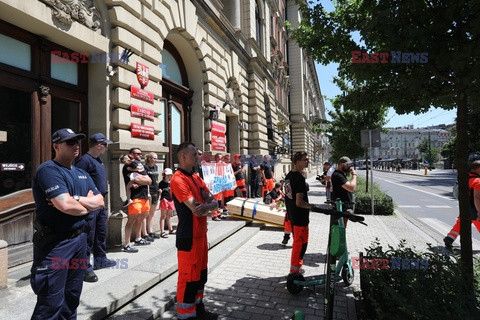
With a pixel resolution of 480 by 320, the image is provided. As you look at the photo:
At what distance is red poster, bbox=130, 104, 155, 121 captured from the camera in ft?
21.3

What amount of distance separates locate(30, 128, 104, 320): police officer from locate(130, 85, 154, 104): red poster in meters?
4.14

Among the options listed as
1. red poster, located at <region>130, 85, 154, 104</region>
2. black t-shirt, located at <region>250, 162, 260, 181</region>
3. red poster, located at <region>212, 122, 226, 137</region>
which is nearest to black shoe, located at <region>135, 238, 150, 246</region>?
red poster, located at <region>130, 85, 154, 104</region>

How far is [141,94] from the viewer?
6.72 meters

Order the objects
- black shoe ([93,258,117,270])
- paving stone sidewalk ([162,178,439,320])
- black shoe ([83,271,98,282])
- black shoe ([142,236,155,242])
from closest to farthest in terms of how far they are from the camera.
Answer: paving stone sidewalk ([162,178,439,320]), black shoe ([83,271,98,282]), black shoe ([93,258,117,270]), black shoe ([142,236,155,242])

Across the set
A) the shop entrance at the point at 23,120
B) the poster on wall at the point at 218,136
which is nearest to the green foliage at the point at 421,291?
the shop entrance at the point at 23,120

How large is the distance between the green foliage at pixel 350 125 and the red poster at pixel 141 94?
9557 mm

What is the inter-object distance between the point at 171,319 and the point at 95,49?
17.4ft

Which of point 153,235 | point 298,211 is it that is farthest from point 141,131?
point 298,211

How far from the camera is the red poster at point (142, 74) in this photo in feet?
21.9

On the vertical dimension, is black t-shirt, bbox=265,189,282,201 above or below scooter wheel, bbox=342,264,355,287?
above

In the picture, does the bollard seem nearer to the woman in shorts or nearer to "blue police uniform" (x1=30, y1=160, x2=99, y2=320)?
"blue police uniform" (x1=30, y1=160, x2=99, y2=320)

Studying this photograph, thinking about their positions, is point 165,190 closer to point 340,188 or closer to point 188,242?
point 188,242

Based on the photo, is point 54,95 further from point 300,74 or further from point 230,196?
point 300,74

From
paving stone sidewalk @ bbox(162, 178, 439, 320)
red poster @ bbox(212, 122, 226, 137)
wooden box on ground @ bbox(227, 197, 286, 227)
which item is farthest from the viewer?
red poster @ bbox(212, 122, 226, 137)
